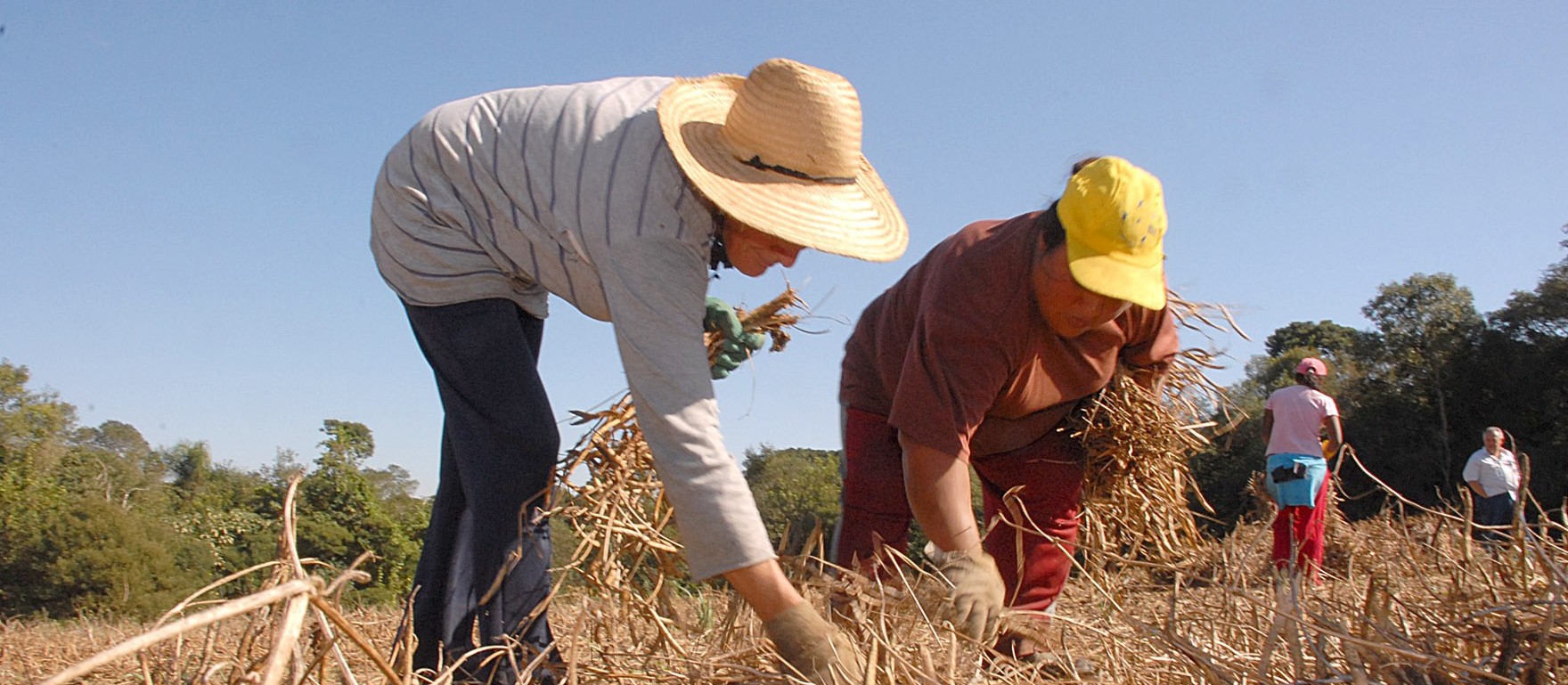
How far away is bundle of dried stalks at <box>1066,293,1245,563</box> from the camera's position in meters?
2.83

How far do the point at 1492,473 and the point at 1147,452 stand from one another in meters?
4.46

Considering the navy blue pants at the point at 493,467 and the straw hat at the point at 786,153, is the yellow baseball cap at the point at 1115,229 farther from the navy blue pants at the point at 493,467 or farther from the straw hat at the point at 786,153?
the navy blue pants at the point at 493,467

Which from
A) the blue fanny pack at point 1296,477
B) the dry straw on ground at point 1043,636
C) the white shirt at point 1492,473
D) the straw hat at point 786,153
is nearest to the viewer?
the dry straw on ground at point 1043,636

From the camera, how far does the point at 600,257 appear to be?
1.75 meters

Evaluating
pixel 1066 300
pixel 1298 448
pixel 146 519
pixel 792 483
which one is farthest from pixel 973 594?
pixel 146 519

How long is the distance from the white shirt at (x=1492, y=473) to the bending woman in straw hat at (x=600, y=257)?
5.43 metres

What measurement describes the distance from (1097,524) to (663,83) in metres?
1.67

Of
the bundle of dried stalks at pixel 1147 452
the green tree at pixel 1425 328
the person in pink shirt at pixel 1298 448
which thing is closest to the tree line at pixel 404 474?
the green tree at pixel 1425 328

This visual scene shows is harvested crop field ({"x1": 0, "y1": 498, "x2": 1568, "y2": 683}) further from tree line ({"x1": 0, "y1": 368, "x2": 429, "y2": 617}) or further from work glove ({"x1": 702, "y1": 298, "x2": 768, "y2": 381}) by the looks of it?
tree line ({"x1": 0, "y1": 368, "x2": 429, "y2": 617})

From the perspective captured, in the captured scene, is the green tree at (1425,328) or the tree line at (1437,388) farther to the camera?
the green tree at (1425,328)

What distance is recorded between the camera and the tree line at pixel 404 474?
16062 millimetres

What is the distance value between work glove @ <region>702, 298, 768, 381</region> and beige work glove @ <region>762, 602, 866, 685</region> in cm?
83

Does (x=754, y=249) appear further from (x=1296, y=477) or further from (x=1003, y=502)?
(x=1296, y=477)

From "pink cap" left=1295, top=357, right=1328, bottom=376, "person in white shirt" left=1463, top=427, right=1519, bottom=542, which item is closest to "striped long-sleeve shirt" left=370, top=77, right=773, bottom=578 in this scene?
"pink cap" left=1295, top=357, right=1328, bottom=376
